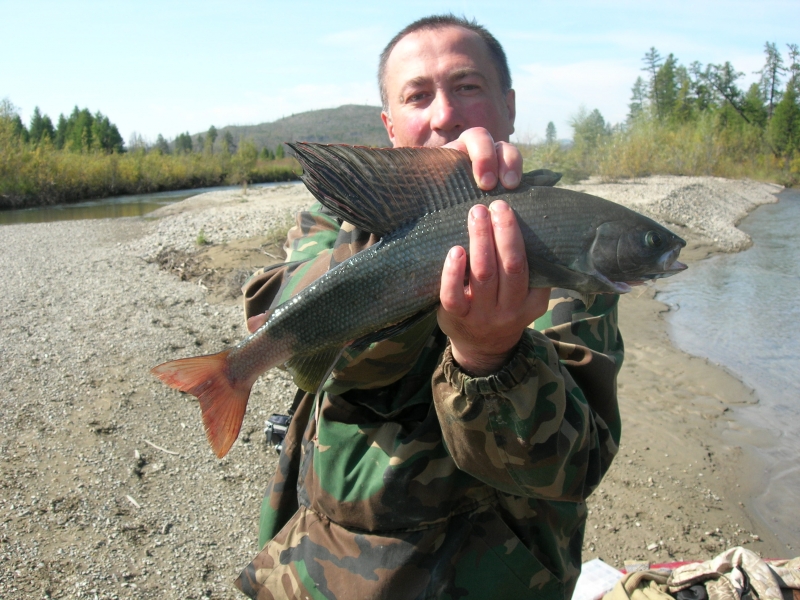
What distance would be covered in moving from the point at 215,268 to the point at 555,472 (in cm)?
1121

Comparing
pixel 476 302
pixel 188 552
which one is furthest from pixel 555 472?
pixel 188 552

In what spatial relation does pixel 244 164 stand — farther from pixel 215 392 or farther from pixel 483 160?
pixel 483 160

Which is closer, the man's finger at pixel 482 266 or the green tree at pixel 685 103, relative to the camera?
the man's finger at pixel 482 266

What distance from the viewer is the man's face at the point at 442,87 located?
270cm

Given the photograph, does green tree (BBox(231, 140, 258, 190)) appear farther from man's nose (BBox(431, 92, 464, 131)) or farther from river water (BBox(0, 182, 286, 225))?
man's nose (BBox(431, 92, 464, 131))

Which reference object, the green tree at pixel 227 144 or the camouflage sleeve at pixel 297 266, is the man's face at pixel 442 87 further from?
the green tree at pixel 227 144

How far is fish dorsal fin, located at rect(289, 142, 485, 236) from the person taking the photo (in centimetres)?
193

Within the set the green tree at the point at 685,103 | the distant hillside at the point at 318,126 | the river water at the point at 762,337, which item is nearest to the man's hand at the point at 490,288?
the river water at the point at 762,337

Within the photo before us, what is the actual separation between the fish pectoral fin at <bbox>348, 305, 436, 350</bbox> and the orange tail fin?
44 centimetres

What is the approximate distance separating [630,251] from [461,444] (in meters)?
0.86

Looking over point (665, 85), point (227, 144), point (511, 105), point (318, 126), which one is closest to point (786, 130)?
point (665, 85)

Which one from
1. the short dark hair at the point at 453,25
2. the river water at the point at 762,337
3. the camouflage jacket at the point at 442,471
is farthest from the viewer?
the river water at the point at 762,337

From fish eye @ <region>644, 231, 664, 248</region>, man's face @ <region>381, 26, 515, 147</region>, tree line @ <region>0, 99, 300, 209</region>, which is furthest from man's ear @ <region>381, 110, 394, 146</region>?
tree line @ <region>0, 99, 300, 209</region>

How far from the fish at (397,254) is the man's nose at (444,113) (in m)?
0.75
